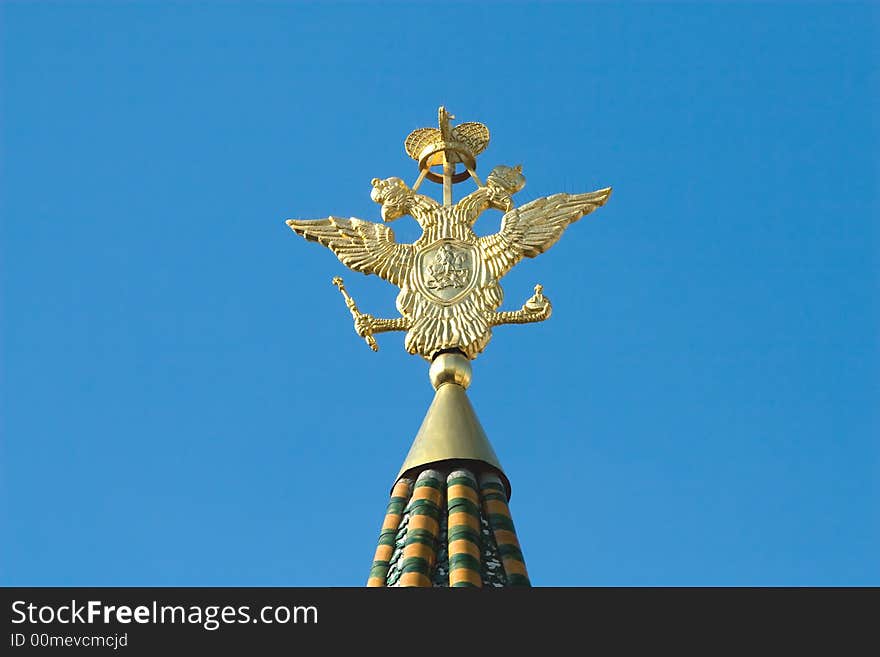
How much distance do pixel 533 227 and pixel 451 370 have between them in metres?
1.51

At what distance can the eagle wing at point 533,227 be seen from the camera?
1508cm

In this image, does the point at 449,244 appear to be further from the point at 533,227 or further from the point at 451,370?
the point at 451,370

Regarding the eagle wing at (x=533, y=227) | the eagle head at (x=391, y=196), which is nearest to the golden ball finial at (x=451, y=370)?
the eagle wing at (x=533, y=227)

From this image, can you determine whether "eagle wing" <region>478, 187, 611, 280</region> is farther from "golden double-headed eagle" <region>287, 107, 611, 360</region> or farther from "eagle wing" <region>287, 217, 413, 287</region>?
"eagle wing" <region>287, 217, 413, 287</region>

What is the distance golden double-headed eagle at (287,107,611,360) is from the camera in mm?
14742

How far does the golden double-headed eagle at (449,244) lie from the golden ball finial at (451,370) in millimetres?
64

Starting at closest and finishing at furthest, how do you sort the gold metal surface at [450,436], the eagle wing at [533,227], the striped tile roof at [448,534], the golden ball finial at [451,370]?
1. the striped tile roof at [448,534]
2. the gold metal surface at [450,436]
3. the golden ball finial at [451,370]
4. the eagle wing at [533,227]

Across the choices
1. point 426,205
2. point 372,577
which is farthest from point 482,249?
point 372,577

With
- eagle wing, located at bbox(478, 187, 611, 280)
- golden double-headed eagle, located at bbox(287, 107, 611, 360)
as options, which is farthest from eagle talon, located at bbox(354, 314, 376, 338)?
eagle wing, located at bbox(478, 187, 611, 280)

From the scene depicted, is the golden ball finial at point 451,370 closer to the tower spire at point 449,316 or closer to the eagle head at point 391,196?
the tower spire at point 449,316

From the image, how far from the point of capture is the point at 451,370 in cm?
1452
